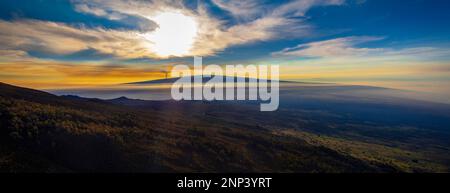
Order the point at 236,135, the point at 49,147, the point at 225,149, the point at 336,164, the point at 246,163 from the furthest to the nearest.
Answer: the point at 236,135
the point at 336,164
the point at 225,149
the point at 246,163
the point at 49,147

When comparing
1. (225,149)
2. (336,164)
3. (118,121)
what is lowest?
(336,164)

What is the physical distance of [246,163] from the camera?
27.4m

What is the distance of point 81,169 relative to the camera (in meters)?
20.5

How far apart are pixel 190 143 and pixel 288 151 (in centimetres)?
1241

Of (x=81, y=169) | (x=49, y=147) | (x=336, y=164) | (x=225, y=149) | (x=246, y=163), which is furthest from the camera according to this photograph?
(x=336, y=164)

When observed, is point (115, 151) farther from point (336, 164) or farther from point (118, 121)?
point (336, 164)

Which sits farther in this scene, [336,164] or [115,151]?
[336,164]

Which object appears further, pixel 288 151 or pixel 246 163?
pixel 288 151
